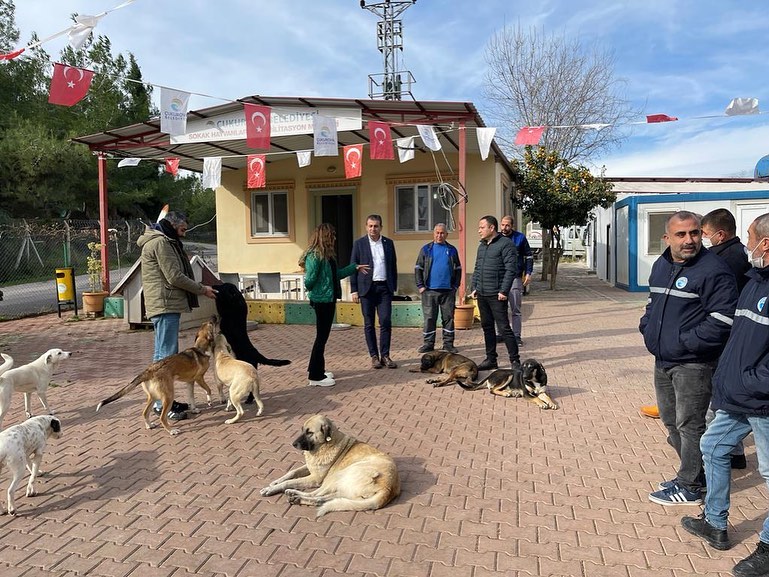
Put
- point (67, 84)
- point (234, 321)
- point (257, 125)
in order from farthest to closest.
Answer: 1. point (257, 125)
2. point (67, 84)
3. point (234, 321)

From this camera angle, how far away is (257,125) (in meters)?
9.66

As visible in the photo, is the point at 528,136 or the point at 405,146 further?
the point at 405,146

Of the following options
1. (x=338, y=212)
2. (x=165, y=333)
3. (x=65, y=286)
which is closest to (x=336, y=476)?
(x=165, y=333)

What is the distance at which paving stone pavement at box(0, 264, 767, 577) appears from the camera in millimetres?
2877

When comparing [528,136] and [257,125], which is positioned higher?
[257,125]

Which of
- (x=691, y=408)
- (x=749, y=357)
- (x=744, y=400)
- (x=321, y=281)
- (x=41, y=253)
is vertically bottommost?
(x=691, y=408)

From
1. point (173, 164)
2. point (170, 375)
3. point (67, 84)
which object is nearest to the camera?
point (170, 375)

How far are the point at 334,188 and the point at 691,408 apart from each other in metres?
12.2

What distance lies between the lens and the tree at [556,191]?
16.5 m

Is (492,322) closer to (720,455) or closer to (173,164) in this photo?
(720,455)

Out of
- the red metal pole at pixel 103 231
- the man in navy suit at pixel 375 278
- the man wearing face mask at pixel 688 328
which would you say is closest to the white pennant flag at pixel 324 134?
the man in navy suit at pixel 375 278

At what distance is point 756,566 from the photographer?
2.60 metres

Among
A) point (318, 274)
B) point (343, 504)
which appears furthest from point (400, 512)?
point (318, 274)

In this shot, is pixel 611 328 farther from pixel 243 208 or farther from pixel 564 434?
pixel 243 208
